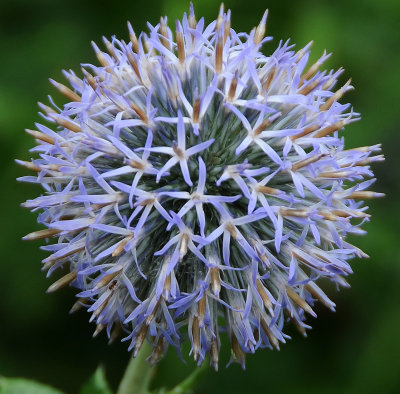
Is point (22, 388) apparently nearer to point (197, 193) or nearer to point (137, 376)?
point (137, 376)

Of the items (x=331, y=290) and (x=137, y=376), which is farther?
(x=331, y=290)

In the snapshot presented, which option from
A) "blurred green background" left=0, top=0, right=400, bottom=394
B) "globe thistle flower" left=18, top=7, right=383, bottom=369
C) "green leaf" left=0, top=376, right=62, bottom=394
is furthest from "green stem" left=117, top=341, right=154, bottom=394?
"blurred green background" left=0, top=0, right=400, bottom=394

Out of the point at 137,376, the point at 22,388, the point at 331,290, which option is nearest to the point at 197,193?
the point at 137,376

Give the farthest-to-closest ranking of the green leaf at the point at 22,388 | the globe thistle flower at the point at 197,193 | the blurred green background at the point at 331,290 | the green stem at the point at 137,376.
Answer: the blurred green background at the point at 331,290 → the green leaf at the point at 22,388 → the green stem at the point at 137,376 → the globe thistle flower at the point at 197,193

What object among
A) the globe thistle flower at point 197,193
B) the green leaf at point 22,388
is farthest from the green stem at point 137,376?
the green leaf at point 22,388

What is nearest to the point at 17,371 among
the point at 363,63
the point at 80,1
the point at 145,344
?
the point at 145,344

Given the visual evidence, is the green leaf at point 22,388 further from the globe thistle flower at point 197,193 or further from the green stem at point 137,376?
the globe thistle flower at point 197,193
